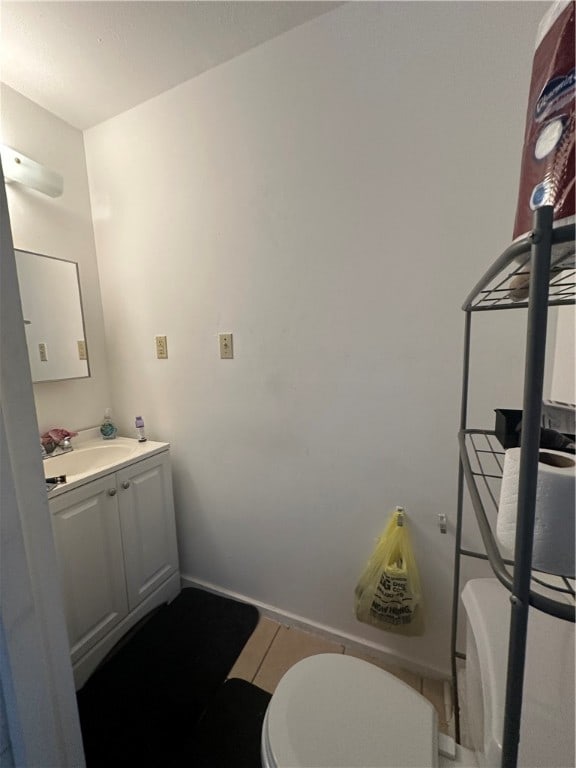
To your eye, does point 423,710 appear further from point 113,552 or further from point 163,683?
point 113,552

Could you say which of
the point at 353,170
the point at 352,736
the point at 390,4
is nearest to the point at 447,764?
the point at 352,736

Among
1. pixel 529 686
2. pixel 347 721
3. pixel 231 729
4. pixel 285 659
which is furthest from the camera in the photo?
pixel 285 659

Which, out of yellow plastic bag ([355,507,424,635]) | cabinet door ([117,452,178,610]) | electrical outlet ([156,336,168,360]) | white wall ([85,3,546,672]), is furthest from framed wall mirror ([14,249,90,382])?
yellow plastic bag ([355,507,424,635])

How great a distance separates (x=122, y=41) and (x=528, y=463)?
1.84 metres

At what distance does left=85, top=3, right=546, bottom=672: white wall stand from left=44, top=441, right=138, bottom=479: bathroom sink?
21 centimetres

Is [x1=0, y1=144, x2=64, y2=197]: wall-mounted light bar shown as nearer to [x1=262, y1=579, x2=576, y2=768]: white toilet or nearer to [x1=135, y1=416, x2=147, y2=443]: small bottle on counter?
[x1=135, y1=416, x2=147, y2=443]: small bottle on counter

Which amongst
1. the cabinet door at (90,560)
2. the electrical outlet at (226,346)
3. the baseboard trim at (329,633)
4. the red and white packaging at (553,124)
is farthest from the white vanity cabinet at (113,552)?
the red and white packaging at (553,124)

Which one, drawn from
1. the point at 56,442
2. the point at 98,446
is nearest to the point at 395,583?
the point at 98,446

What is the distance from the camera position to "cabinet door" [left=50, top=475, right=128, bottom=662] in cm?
114

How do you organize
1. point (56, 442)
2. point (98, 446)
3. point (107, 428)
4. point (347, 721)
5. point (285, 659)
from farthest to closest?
point (107, 428) → point (98, 446) → point (56, 442) → point (285, 659) → point (347, 721)

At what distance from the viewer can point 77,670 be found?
1.17m

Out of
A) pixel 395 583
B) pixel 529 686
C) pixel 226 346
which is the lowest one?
pixel 395 583

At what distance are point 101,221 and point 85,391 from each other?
936 mm

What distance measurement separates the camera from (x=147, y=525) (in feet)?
4.76
